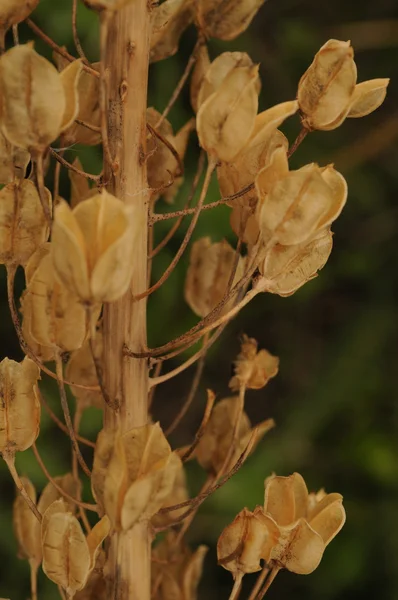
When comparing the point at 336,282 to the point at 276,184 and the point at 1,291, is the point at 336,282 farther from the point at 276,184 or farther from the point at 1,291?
the point at 276,184

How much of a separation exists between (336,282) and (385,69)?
0.35 m

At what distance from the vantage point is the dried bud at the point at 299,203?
18.8 inches

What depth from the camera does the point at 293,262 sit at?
53cm

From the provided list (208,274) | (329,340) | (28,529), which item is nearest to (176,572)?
(28,529)

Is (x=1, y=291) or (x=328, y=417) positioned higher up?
(x=1, y=291)

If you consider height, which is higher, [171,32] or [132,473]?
[171,32]

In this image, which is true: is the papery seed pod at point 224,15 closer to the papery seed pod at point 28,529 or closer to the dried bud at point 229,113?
the dried bud at point 229,113

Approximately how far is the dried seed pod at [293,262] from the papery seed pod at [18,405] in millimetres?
160

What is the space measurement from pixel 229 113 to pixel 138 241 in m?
0.09

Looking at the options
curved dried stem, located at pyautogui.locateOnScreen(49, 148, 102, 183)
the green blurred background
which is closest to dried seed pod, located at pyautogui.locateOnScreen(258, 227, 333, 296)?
curved dried stem, located at pyautogui.locateOnScreen(49, 148, 102, 183)

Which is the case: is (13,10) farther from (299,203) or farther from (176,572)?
(176,572)

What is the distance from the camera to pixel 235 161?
51 cm

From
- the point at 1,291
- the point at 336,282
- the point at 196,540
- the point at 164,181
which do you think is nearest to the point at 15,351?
the point at 1,291

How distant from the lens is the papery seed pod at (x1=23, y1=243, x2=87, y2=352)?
1.57 feet
